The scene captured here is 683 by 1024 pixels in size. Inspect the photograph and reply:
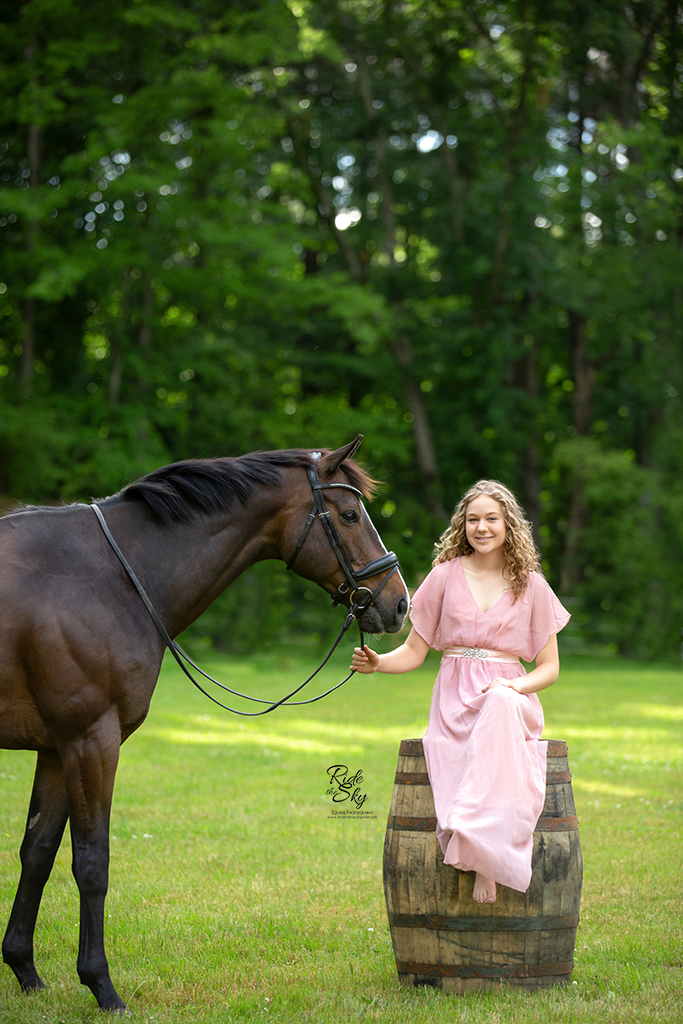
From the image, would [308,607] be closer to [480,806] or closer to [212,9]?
[212,9]

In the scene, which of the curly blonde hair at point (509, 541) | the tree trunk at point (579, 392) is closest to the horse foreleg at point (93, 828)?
the curly blonde hair at point (509, 541)

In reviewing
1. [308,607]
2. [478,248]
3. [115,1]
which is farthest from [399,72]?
[308,607]

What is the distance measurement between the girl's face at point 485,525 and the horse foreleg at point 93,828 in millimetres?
1702

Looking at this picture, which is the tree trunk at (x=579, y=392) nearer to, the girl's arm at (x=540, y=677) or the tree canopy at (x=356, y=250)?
the tree canopy at (x=356, y=250)

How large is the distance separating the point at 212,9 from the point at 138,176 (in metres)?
4.52

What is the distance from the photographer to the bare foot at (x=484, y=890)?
3.56 metres

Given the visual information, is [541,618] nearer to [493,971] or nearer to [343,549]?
[343,549]

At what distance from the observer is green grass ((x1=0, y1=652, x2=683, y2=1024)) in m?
3.77

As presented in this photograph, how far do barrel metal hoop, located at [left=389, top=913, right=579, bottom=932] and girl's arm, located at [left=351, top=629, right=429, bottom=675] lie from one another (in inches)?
40.3

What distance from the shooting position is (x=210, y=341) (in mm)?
20406

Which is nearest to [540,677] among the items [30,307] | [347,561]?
[347,561]

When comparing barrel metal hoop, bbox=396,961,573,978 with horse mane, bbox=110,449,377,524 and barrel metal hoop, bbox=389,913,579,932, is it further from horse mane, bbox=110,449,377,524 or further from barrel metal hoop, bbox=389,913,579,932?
horse mane, bbox=110,449,377,524

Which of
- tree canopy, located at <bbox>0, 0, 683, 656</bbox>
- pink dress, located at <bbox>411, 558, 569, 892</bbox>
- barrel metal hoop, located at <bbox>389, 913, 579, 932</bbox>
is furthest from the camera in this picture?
tree canopy, located at <bbox>0, 0, 683, 656</bbox>

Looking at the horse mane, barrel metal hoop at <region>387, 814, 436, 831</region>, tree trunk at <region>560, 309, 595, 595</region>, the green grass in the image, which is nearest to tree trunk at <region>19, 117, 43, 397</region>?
the green grass
